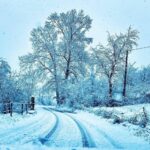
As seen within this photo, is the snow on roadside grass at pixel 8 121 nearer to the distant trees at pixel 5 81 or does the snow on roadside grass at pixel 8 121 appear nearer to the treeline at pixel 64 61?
the distant trees at pixel 5 81

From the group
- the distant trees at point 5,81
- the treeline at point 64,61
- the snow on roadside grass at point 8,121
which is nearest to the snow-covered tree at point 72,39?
the treeline at point 64,61

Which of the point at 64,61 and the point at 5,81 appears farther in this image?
the point at 64,61

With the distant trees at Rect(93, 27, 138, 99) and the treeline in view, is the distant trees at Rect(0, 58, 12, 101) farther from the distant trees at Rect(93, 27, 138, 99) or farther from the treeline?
the distant trees at Rect(93, 27, 138, 99)

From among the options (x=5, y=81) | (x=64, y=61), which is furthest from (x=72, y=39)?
(x=5, y=81)

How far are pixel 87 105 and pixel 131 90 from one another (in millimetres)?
7468

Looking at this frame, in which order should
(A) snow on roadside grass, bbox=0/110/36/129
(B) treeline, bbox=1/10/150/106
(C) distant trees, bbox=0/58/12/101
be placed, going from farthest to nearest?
(B) treeline, bbox=1/10/150/106 → (C) distant trees, bbox=0/58/12/101 → (A) snow on roadside grass, bbox=0/110/36/129

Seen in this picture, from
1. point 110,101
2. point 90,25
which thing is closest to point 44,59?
point 90,25

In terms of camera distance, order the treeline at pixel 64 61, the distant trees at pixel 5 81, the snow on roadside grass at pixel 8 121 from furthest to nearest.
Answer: the treeline at pixel 64 61
the distant trees at pixel 5 81
the snow on roadside grass at pixel 8 121

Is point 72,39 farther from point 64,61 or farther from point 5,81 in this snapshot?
point 5,81

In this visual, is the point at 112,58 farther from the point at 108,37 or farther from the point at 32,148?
the point at 32,148

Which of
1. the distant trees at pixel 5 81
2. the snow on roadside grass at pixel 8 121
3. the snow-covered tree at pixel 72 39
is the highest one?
the snow-covered tree at pixel 72 39

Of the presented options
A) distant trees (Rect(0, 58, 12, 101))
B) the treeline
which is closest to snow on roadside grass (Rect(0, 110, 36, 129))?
distant trees (Rect(0, 58, 12, 101))

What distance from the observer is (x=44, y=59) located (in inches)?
2077

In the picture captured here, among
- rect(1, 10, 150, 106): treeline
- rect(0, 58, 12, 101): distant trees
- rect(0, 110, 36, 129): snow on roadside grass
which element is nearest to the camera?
Result: rect(0, 110, 36, 129): snow on roadside grass
